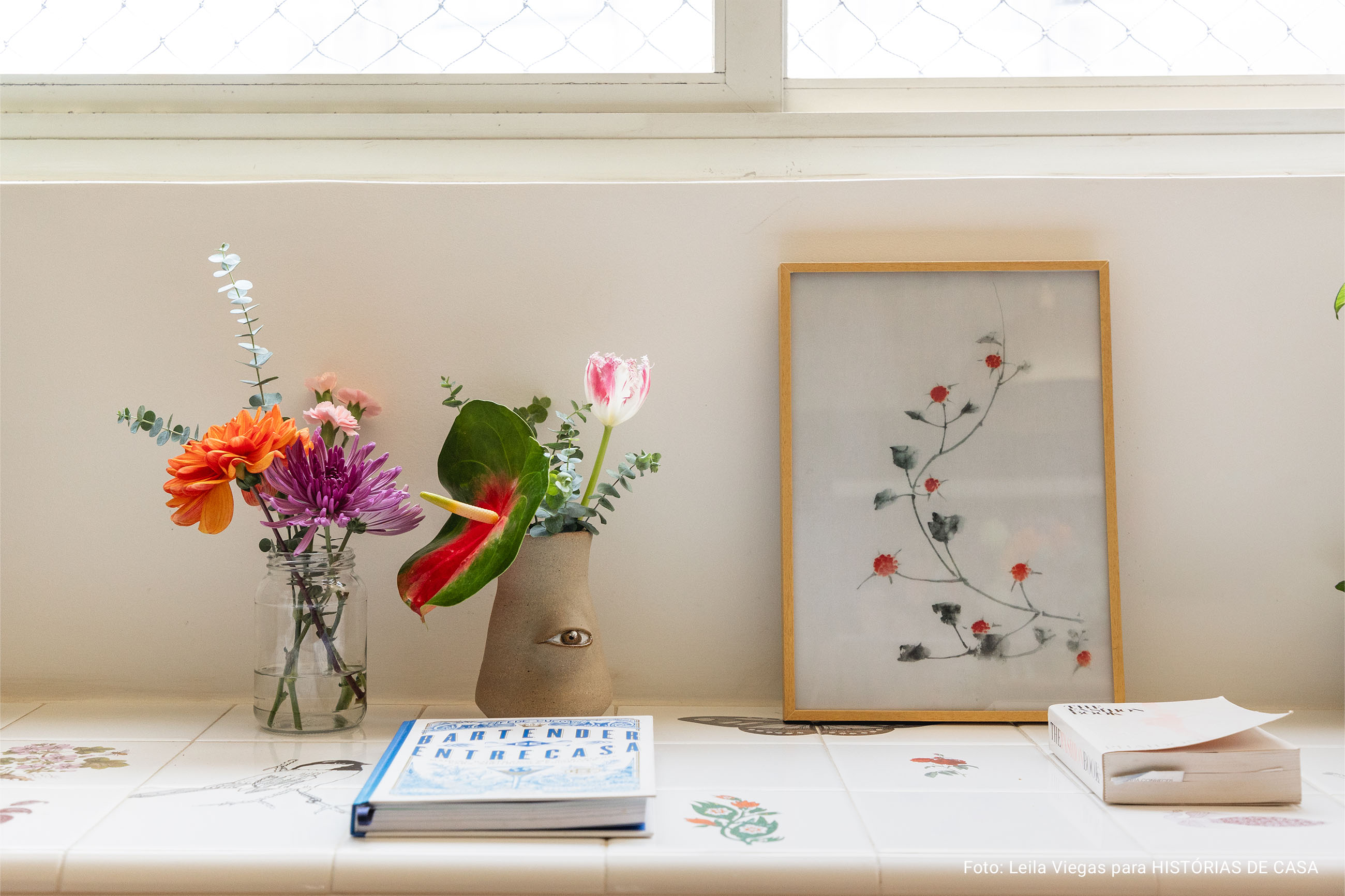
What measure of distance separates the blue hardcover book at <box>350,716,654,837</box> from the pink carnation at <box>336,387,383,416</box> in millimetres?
361

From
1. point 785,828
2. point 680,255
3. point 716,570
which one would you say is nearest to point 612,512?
point 716,570

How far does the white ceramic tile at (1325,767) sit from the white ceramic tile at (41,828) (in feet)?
2.99

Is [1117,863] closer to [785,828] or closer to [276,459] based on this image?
[785,828]

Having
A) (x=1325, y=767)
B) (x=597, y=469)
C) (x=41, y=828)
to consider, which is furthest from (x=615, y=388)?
(x=1325, y=767)

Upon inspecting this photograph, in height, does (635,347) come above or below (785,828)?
above

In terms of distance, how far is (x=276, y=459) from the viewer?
0.82 metres

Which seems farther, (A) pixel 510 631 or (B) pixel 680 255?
(B) pixel 680 255

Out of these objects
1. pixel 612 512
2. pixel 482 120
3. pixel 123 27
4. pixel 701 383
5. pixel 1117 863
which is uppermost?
pixel 123 27

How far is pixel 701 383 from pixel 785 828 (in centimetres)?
49

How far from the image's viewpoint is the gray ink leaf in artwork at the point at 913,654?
0.94 metres

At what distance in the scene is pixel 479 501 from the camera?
2.82 feet

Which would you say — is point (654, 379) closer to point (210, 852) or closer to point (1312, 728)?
point (210, 852)

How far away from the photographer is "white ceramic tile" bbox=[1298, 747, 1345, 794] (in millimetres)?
760

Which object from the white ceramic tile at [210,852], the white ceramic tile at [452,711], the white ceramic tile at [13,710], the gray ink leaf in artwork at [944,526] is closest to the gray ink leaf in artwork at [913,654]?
the gray ink leaf in artwork at [944,526]
